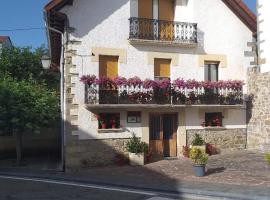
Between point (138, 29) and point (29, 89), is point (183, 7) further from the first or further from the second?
point (29, 89)

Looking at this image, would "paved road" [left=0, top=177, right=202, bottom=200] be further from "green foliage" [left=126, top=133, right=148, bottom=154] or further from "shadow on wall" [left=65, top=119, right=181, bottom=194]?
"green foliage" [left=126, top=133, right=148, bottom=154]

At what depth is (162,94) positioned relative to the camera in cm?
1620

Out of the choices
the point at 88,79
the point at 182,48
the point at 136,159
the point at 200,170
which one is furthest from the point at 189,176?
the point at 182,48

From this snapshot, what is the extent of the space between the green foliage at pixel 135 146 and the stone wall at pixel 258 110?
15.3 ft

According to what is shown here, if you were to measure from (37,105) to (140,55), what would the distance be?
4.35 m

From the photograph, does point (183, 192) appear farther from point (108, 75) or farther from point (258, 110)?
point (258, 110)

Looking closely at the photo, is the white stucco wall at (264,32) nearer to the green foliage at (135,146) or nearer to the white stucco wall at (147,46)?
the white stucco wall at (147,46)

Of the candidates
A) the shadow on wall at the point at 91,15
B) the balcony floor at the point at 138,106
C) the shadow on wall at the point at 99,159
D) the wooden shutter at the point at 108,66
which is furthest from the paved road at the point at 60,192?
the shadow on wall at the point at 91,15

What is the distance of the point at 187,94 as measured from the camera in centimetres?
1667

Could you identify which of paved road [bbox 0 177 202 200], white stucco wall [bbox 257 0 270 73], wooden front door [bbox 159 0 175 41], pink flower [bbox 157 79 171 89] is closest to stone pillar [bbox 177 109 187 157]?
pink flower [bbox 157 79 171 89]

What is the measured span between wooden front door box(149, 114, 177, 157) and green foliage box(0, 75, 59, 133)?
394 cm

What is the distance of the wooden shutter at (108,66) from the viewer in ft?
52.6

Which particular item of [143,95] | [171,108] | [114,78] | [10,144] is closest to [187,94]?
[171,108]

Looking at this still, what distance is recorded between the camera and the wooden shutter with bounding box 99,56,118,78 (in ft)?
52.6
